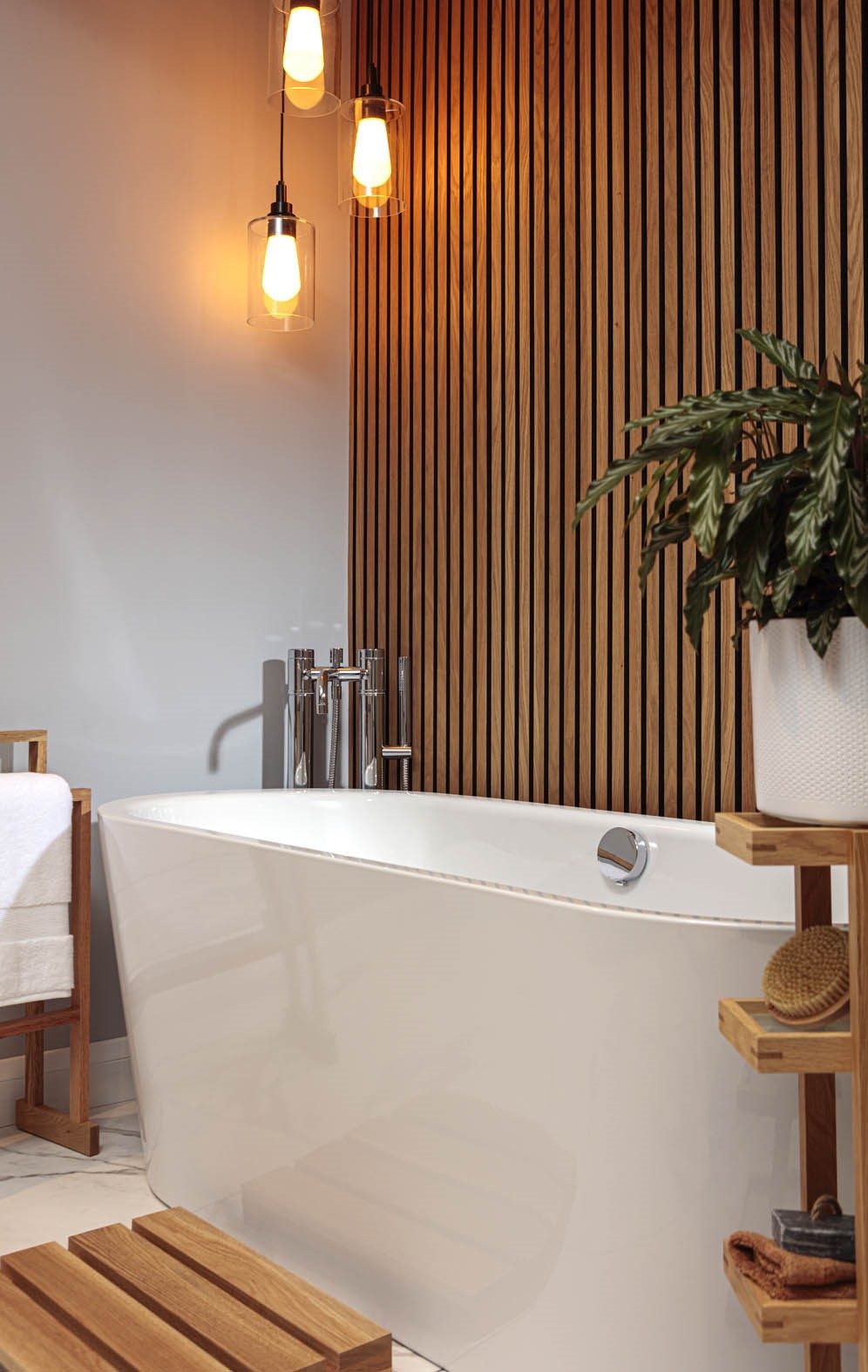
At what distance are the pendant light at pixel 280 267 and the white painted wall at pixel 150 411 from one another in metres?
0.22

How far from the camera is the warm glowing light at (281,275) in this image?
2959mm

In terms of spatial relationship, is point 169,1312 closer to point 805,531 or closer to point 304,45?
point 805,531

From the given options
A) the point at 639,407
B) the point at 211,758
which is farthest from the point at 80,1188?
the point at 639,407

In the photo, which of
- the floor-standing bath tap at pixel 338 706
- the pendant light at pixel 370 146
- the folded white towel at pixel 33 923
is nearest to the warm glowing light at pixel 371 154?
the pendant light at pixel 370 146

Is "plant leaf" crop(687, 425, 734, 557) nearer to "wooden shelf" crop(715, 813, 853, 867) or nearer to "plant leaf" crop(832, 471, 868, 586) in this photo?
"plant leaf" crop(832, 471, 868, 586)

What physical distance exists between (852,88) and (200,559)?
180cm

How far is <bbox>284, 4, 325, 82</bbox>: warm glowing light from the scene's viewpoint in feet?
8.47

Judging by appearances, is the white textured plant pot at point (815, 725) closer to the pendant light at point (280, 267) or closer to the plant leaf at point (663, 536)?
the plant leaf at point (663, 536)

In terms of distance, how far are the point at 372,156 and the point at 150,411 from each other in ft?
2.65

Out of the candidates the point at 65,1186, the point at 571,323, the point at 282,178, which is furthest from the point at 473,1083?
the point at 282,178

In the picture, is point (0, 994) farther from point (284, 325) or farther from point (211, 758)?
point (284, 325)

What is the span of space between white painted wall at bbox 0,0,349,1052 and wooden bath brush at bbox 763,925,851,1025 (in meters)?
2.06

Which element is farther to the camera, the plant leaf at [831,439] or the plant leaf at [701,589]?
the plant leaf at [701,589]

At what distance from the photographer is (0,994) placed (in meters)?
2.37
